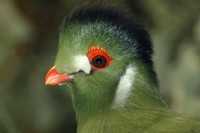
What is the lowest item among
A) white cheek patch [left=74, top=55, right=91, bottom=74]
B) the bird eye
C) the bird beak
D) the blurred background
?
the bird beak

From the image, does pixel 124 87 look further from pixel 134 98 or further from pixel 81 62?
pixel 81 62

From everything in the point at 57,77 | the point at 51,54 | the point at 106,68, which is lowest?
the point at 57,77

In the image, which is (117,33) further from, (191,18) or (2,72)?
(2,72)

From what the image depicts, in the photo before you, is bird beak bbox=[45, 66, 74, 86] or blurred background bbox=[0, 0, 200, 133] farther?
blurred background bbox=[0, 0, 200, 133]

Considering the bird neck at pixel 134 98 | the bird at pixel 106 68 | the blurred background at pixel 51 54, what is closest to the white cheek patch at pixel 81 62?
the bird at pixel 106 68

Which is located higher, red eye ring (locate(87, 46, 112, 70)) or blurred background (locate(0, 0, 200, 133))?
blurred background (locate(0, 0, 200, 133))

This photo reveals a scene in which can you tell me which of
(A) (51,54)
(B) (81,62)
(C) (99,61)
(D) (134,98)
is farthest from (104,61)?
(A) (51,54)

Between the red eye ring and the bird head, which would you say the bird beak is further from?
the red eye ring

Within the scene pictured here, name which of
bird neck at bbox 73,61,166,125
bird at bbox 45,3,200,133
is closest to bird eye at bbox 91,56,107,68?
bird at bbox 45,3,200,133
